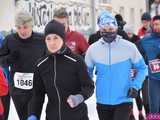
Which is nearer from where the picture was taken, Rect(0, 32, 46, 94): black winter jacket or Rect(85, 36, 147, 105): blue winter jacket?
Rect(85, 36, 147, 105): blue winter jacket

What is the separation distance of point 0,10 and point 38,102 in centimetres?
902

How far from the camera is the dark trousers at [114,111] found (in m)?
4.82

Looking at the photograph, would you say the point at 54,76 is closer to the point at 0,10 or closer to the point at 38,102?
the point at 38,102

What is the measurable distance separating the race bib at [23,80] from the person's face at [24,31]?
15.1 inches

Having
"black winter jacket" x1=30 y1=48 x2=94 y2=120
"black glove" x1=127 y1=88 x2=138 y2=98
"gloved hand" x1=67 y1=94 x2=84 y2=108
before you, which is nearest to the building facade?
"black glove" x1=127 y1=88 x2=138 y2=98

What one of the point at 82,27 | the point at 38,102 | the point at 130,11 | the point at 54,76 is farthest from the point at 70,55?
the point at 130,11

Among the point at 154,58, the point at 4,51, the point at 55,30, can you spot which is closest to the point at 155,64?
the point at 154,58

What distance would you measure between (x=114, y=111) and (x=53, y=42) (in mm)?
1359

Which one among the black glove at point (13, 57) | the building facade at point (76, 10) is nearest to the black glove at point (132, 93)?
the black glove at point (13, 57)

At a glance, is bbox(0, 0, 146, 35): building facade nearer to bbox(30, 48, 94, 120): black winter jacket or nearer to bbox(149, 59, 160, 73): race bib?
bbox(149, 59, 160, 73): race bib

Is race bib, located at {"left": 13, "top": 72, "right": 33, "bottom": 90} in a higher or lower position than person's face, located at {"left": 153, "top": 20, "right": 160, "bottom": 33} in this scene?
lower

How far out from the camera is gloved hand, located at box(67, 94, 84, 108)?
3.72 metres

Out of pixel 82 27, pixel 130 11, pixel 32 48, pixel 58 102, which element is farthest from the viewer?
pixel 130 11

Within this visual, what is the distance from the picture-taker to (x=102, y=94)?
4.91m
